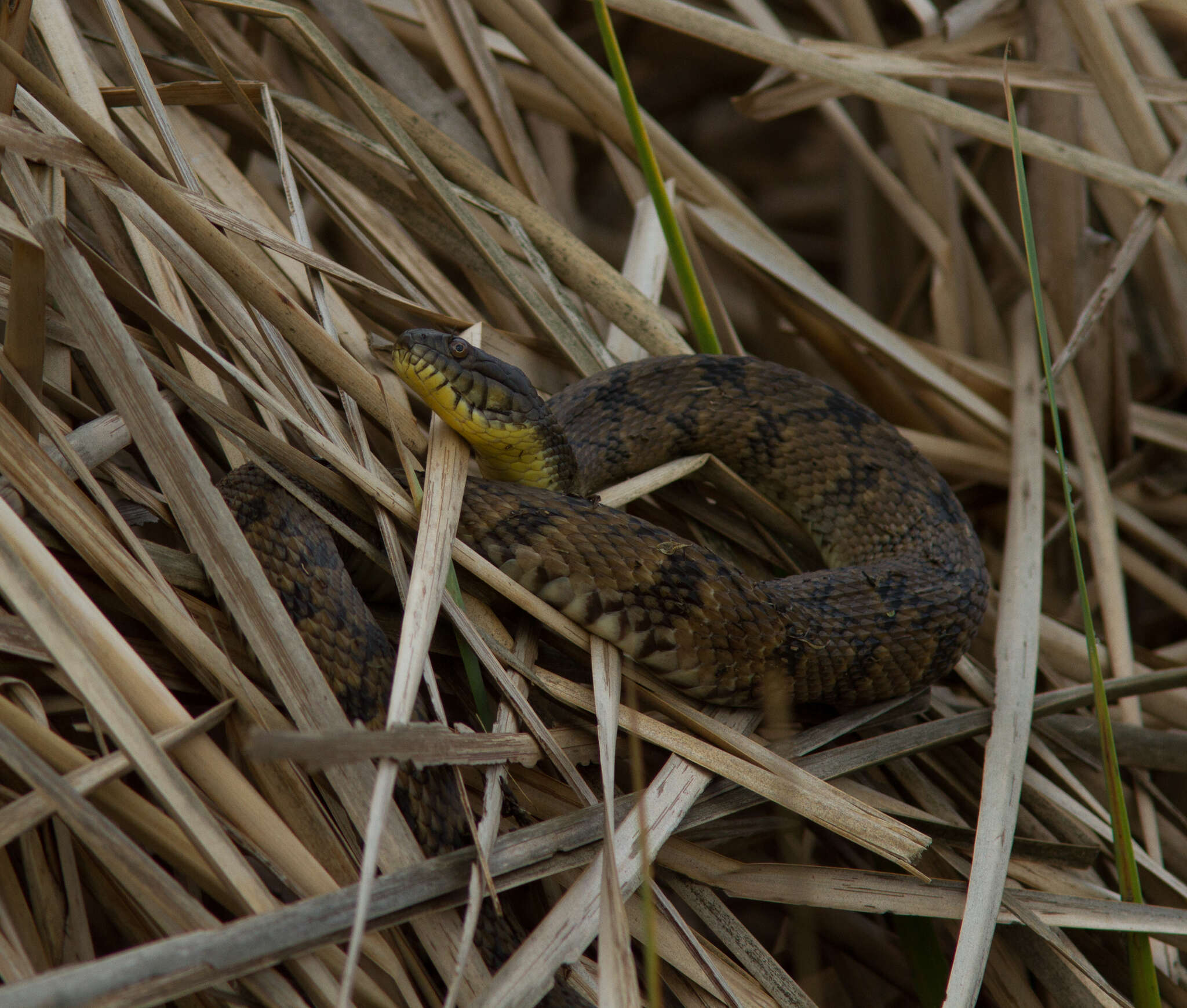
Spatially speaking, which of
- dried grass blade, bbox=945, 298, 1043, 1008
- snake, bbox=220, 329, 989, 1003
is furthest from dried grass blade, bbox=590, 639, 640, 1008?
dried grass blade, bbox=945, 298, 1043, 1008

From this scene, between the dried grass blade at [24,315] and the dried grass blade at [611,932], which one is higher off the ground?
the dried grass blade at [24,315]

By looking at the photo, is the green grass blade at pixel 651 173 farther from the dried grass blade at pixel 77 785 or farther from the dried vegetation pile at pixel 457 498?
the dried grass blade at pixel 77 785

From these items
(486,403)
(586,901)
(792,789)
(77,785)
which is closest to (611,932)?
(586,901)

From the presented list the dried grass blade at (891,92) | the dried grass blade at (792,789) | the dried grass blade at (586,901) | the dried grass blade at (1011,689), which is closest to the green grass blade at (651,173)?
the dried grass blade at (891,92)

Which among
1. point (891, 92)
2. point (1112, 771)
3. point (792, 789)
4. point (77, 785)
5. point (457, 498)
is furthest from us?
point (891, 92)

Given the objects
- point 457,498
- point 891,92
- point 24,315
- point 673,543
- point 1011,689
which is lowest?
point 1011,689

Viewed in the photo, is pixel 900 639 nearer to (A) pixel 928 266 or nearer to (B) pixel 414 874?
(B) pixel 414 874

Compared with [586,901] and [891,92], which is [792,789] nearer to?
[586,901]
